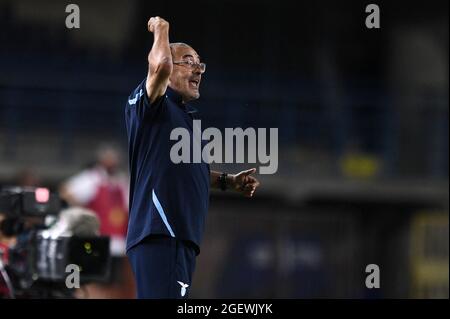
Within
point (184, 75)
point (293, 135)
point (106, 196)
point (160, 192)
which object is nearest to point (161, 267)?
point (160, 192)

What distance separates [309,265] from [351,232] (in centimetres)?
90

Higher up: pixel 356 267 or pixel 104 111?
pixel 104 111

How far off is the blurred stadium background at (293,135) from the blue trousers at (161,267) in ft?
28.8

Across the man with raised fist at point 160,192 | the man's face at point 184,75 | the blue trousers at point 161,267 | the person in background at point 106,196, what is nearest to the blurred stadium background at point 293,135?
the person in background at point 106,196

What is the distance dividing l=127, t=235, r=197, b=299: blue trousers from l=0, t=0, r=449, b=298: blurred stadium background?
346 inches

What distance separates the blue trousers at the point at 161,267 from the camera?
5734 mm

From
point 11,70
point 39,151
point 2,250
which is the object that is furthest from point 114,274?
point 11,70

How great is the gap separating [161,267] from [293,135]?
1107 cm

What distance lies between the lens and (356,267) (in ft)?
53.9

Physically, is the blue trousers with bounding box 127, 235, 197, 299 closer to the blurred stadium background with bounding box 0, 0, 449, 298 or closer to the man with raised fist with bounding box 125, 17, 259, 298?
the man with raised fist with bounding box 125, 17, 259, 298

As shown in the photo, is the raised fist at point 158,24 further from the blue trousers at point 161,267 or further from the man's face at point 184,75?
the blue trousers at point 161,267

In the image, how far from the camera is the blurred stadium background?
51.8 ft

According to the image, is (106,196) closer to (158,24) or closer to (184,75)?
(184,75)
